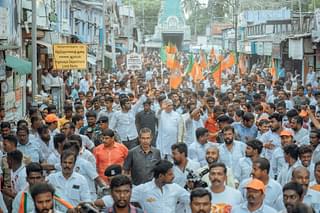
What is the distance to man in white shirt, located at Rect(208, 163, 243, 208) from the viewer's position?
8.09 meters

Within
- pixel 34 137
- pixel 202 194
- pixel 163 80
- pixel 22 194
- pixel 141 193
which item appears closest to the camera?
pixel 202 194

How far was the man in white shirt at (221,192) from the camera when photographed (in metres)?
8.09

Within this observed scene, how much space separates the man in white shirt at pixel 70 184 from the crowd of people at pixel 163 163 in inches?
0.4

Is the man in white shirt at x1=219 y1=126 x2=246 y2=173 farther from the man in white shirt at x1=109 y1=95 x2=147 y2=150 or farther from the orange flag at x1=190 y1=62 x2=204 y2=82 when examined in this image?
the orange flag at x1=190 y1=62 x2=204 y2=82

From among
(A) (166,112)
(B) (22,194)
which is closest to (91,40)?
(A) (166,112)

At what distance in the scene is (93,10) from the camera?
53.7 m

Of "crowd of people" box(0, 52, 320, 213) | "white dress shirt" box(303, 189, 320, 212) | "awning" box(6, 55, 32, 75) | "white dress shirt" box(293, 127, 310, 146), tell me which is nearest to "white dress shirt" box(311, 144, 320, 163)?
"crowd of people" box(0, 52, 320, 213)

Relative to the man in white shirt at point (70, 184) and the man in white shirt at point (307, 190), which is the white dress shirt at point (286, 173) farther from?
the man in white shirt at point (70, 184)

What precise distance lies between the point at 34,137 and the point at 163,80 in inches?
777

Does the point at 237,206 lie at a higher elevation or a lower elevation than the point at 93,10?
lower

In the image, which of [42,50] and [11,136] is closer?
[11,136]

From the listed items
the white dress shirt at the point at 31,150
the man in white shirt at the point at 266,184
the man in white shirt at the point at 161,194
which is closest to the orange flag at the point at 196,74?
the white dress shirt at the point at 31,150

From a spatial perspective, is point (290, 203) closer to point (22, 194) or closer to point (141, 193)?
point (141, 193)

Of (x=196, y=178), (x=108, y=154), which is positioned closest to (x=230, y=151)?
(x=108, y=154)
